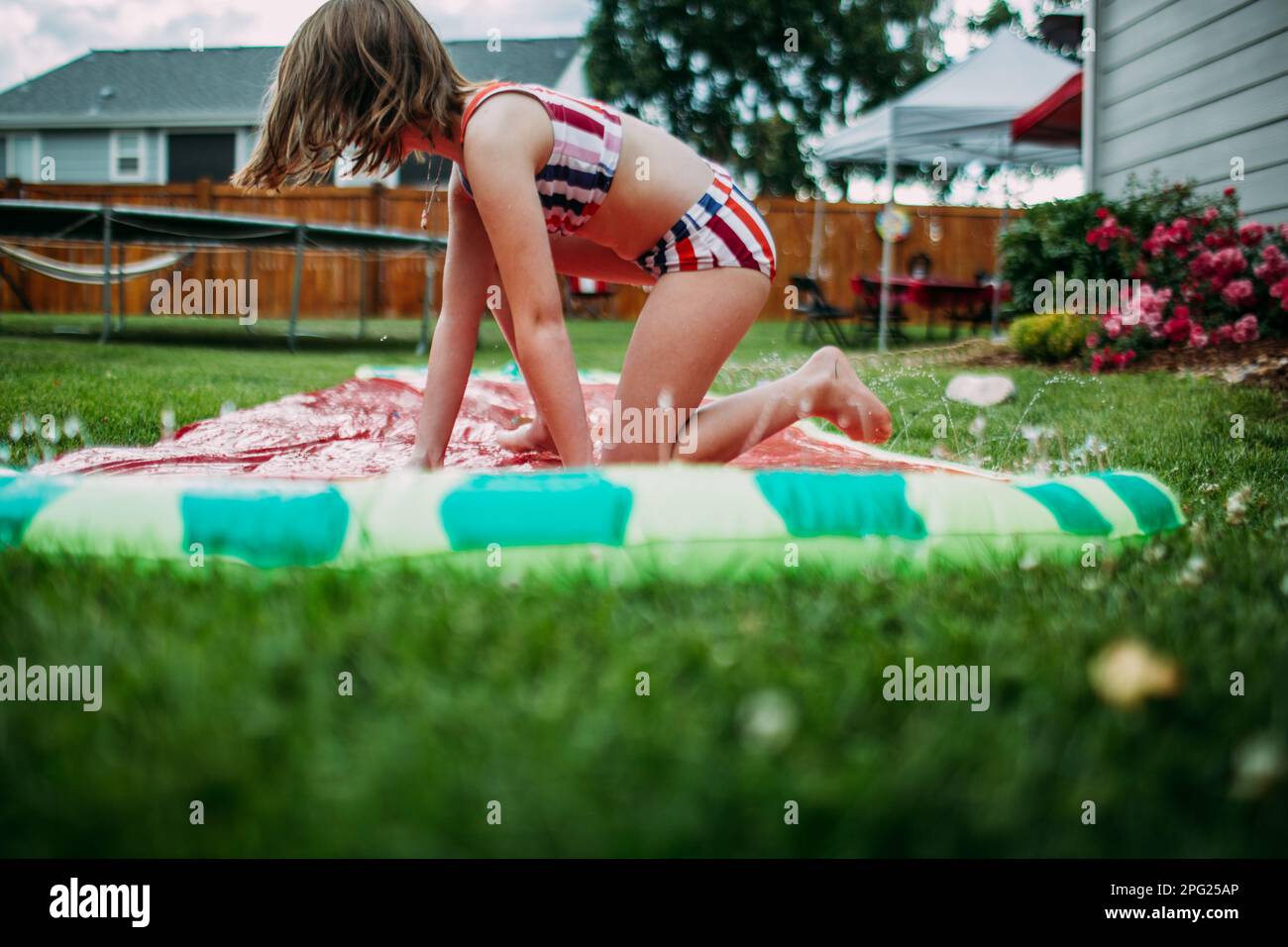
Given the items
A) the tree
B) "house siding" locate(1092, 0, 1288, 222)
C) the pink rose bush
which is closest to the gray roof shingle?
the tree

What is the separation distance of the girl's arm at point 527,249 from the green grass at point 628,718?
2.22 ft

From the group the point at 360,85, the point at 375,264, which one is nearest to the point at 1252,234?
the point at 360,85

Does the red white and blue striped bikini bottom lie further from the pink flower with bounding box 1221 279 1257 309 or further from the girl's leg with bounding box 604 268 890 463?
the pink flower with bounding box 1221 279 1257 309

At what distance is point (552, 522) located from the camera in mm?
1476

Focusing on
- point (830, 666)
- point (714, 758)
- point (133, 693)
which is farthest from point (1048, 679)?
point (133, 693)

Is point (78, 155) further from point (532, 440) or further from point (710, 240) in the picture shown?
point (710, 240)

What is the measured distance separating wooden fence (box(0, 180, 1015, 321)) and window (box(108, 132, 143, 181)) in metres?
4.51

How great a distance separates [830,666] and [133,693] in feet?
2.44

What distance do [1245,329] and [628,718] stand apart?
5.19m

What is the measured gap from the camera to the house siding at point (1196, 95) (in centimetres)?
565

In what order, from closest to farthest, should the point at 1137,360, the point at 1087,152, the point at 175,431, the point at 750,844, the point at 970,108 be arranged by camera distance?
the point at 750,844
the point at 175,431
the point at 1137,360
the point at 1087,152
the point at 970,108

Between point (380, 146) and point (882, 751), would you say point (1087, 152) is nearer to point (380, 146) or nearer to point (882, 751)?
point (380, 146)

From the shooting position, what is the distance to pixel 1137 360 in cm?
550

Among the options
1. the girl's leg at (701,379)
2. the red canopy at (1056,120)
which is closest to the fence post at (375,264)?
the red canopy at (1056,120)
